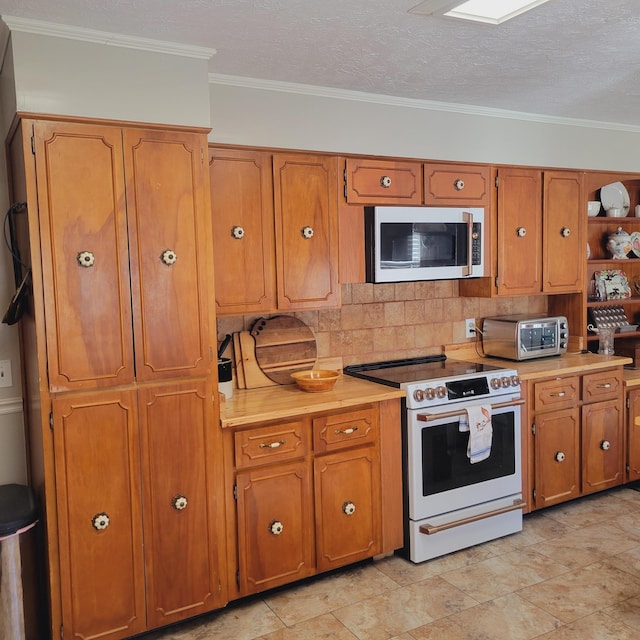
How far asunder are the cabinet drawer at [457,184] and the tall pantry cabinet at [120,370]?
1.45 meters

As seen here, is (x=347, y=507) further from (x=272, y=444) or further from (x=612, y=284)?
(x=612, y=284)

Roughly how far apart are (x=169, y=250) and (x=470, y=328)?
229 cm

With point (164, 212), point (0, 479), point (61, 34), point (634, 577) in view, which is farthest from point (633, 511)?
point (61, 34)

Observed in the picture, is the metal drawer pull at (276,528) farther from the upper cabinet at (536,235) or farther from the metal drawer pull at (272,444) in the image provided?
the upper cabinet at (536,235)

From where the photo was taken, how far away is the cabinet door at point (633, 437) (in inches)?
162

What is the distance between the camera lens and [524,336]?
3.90 m

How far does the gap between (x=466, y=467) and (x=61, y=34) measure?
2.72 m

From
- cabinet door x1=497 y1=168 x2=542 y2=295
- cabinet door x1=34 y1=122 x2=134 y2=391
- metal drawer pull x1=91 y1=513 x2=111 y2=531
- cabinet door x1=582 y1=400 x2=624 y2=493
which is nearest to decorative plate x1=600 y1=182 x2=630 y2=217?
cabinet door x1=497 y1=168 x2=542 y2=295

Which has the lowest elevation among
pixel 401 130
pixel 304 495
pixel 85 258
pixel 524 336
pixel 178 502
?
pixel 304 495

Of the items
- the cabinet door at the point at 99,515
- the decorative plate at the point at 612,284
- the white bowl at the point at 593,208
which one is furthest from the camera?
the decorative plate at the point at 612,284

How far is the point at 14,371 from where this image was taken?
2.75 metres

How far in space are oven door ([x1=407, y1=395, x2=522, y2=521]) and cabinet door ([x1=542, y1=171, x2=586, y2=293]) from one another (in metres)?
1.06

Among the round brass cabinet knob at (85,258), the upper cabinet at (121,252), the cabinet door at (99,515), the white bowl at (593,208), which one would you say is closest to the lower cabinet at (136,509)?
the cabinet door at (99,515)

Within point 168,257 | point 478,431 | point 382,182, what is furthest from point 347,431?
point 382,182
